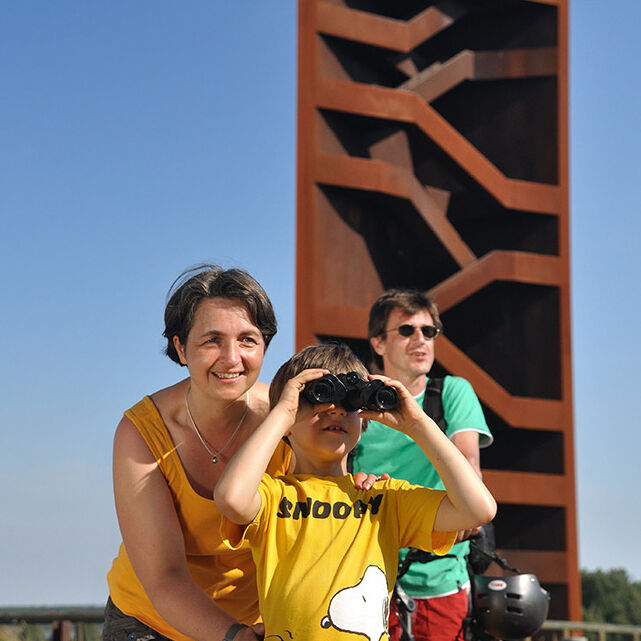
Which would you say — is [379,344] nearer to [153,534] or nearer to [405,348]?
[405,348]

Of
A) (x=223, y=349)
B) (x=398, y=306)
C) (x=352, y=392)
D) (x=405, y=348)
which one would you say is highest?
(x=398, y=306)

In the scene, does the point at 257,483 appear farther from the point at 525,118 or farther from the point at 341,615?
the point at 525,118

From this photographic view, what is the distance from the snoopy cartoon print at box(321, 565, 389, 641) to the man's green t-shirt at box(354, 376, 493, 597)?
1.59 m

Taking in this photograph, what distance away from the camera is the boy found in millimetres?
2484

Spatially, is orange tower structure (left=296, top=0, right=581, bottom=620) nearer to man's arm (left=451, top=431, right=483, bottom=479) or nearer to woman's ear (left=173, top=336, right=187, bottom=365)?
man's arm (left=451, top=431, right=483, bottom=479)

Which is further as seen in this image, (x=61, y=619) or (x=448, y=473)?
(x=61, y=619)

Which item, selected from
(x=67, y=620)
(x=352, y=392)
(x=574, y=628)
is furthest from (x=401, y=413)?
(x=574, y=628)

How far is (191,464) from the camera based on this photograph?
298 cm

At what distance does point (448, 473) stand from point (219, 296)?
34.8 inches

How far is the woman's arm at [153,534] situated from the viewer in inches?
108

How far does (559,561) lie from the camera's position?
11.8 meters

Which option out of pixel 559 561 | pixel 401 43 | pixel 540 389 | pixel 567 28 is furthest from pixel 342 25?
pixel 559 561

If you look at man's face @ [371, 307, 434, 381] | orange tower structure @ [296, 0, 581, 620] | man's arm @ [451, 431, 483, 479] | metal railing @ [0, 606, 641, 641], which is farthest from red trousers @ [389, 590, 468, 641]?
orange tower structure @ [296, 0, 581, 620]

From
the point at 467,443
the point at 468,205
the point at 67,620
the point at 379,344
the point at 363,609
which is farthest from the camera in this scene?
the point at 468,205
